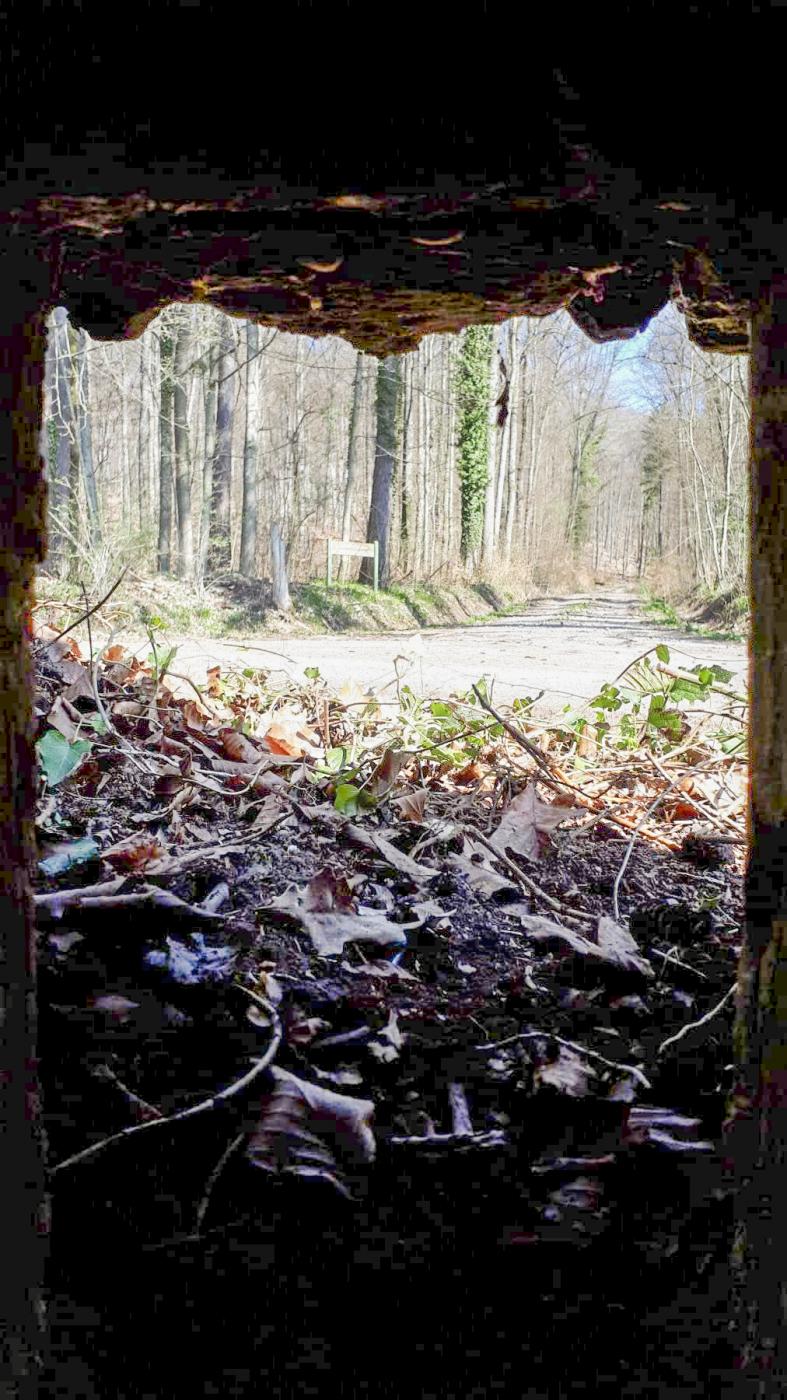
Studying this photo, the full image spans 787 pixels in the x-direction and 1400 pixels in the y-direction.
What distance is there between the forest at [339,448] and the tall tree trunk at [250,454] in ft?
0.15

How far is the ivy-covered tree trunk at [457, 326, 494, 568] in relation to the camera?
16.4 meters

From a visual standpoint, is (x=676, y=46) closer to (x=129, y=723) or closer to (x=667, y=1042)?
(x=667, y=1042)

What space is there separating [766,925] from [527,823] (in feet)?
3.55

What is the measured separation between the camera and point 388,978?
4.12 ft

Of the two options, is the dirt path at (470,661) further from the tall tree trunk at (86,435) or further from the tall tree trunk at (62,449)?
the tall tree trunk at (86,435)

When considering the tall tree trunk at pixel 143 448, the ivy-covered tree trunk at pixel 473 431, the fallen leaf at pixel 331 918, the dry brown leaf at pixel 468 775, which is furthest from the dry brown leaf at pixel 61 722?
the tall tree trunk at pixel 143 448

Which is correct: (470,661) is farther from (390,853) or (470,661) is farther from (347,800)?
(390,853)

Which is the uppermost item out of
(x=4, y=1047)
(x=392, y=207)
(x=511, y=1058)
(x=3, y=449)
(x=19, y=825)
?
(x=392, y=207)

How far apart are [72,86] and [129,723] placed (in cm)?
181

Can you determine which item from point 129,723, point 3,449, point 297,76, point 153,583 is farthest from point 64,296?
point 153,583

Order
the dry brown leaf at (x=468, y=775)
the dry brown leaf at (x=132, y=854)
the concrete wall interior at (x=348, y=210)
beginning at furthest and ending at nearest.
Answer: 1. the dry brown leaf at (x=468, y=775)
2. the dry brown leaf at (x=132, y=854)
3. the concrete wall interior at (x=348, y=210)

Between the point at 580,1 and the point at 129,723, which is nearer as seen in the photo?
the point at 580,1

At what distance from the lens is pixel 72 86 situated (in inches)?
25.3

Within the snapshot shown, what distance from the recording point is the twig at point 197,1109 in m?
0.90
